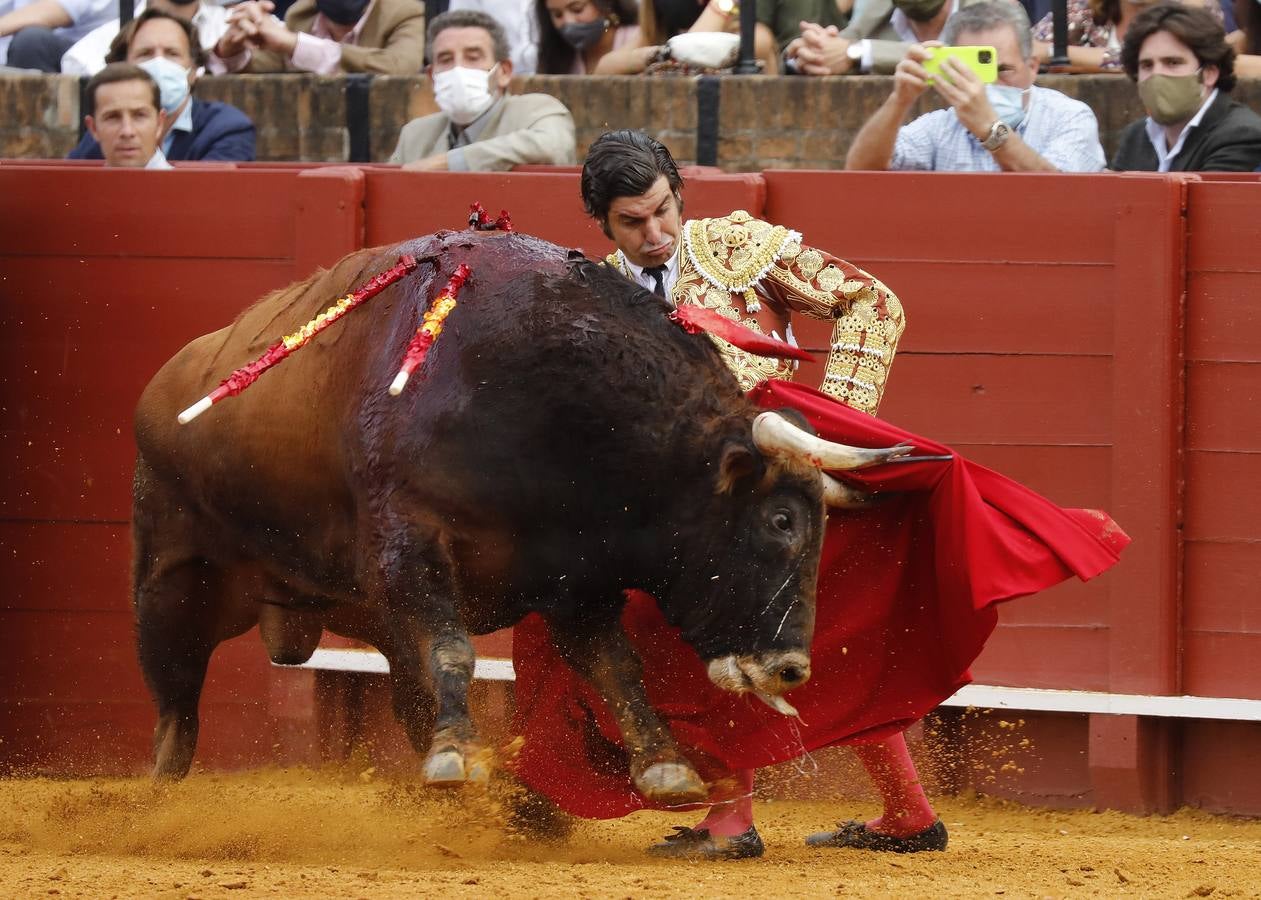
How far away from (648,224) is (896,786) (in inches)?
53.1

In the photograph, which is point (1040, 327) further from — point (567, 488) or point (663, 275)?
point (567, 488)

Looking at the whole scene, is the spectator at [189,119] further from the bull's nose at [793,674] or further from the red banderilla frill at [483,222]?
the bull's nose at [793,674]

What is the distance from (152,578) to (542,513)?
1.26 metres

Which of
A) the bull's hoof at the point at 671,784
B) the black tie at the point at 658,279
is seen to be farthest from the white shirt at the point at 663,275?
the bull's hoof at the point at 671,784

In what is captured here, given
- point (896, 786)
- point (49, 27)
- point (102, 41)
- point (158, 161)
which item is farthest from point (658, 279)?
point (49, 27)

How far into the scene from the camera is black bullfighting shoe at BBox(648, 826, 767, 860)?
4453mm

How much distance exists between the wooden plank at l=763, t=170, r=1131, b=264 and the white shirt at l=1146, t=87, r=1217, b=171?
1.70ft

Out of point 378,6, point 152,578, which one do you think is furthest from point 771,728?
point 378,6

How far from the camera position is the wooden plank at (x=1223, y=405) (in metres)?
5.30

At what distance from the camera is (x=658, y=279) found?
171 inches

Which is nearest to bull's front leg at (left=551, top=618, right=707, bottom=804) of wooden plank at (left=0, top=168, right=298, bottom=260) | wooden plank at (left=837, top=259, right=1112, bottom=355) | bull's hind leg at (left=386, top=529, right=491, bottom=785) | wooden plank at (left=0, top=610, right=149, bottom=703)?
bull's hind leg at (left=386, top=529, right=491, bottom=785)

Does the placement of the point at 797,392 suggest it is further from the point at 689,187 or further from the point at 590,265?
the point at 689,187

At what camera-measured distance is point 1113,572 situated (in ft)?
17.5

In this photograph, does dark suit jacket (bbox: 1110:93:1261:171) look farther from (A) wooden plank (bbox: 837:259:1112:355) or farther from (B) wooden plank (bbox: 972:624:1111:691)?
(B) wooden plank (bbox: 972:624:1111:691)
